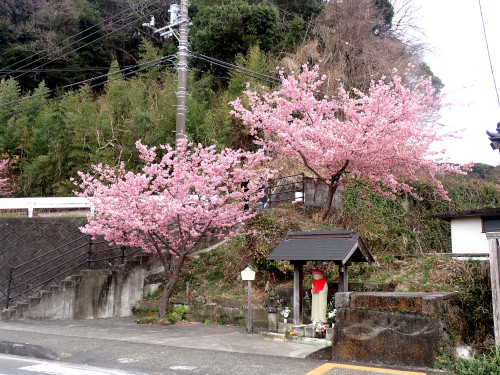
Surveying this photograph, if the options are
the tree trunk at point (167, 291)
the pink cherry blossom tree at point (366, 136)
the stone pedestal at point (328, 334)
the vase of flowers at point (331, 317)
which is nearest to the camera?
the stone pedestal at point (328, 334)

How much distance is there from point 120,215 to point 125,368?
4693 mm

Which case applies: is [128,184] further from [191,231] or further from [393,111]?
[393,111]

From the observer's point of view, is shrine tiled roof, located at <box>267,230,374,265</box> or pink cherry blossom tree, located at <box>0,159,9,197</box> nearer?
shrine tiled roof, located at <box>267,230,374,265</box>

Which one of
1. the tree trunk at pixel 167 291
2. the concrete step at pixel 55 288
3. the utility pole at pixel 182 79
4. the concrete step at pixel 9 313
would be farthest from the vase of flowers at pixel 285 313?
the concrete step at pixel 9 313

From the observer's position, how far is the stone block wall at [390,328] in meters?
6.45

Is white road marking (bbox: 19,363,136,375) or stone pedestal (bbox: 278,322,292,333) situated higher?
stone pedestal (bbox: 278,322,292,333)

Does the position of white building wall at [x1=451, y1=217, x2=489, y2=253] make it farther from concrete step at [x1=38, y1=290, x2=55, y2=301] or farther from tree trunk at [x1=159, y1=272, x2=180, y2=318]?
concrete step at [x1=38, y1=290, x2=55, y2=301]

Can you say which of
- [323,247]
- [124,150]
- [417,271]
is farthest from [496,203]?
[124,150]

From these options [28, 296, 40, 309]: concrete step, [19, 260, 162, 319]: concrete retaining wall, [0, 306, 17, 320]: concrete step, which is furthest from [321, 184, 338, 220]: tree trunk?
[0, 306, 17, 320]: concrete step

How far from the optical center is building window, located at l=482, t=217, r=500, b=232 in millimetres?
12805

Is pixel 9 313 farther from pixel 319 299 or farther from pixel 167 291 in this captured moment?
pixel 319 299

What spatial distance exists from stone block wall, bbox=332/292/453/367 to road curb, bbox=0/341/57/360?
4.71 meters

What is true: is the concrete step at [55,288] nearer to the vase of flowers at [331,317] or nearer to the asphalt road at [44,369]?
the asphalt road at [44,369]

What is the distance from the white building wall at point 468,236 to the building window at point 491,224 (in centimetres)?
15
